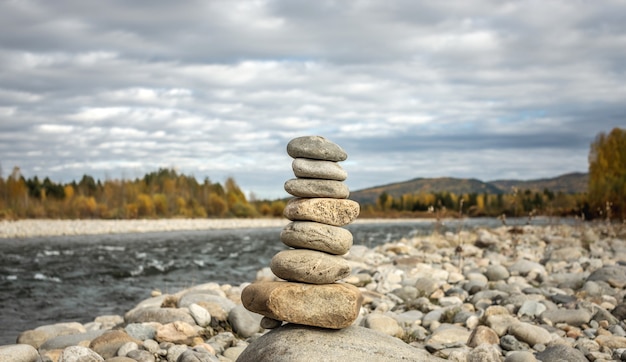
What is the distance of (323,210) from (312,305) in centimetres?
105

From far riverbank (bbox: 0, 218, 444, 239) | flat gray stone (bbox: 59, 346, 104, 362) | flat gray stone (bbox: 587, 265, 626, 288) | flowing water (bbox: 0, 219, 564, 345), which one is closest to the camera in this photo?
flat gray stone (bbox: 59, 346, 104, 362)

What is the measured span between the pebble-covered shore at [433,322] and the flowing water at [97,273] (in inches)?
79.5

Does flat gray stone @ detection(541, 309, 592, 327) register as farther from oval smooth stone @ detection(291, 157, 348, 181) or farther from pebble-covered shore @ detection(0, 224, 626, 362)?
oval smooth stone @ detection(291, 157, 348, 181)

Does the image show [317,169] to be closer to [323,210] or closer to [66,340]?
[323,210]

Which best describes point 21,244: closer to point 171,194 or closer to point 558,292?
point 558,292

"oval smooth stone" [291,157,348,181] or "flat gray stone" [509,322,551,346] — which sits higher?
"oval smooth stone" [291,157,348,181]

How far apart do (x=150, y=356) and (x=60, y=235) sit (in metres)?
35.2

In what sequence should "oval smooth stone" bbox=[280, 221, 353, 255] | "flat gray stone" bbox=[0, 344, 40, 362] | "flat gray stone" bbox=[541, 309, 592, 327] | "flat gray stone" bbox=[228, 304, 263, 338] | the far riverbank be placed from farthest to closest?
1. the far riverbank
2. "flat gray stone" bbox=[541, 309, 592, 327]
3. "flat gray stone" bbox=[228, 304, 263, 338]
4. "flat gray stone" bbox=[0, 344, 40, 362]
5. "oval smooth stone" bbox=[280, 221, 353, 255]

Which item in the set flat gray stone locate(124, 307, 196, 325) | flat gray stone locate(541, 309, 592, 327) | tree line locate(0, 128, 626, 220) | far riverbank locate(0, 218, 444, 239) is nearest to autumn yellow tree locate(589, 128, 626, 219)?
tree line locate(0, 128, 626, 220)

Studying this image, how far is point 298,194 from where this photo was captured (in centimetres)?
674

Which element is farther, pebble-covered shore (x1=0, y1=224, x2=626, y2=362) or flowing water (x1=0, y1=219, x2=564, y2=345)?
flowing water (x1=0, y1=219, x2=564, y2=345)

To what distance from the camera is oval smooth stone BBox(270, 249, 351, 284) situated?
21.1ft

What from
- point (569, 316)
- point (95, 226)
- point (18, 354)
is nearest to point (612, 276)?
point (569, 316)

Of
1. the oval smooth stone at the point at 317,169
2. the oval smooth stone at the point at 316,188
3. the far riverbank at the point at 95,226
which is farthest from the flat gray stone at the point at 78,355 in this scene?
the far riverbank at the point at 95,226
